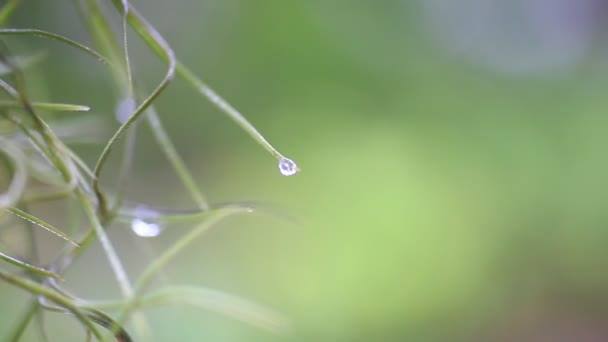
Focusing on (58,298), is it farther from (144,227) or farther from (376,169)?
(376,169)

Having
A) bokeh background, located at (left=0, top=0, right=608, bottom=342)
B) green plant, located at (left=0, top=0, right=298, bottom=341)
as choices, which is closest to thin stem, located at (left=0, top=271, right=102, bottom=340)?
green plant, located at (left=0, top=0, right=298, bottom=341)

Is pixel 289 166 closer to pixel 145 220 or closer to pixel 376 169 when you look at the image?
pixel 145 220

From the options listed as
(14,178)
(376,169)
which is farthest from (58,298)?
(376,169)

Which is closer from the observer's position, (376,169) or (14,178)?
(14,178)

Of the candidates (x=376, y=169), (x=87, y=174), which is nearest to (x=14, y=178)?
(x=87, y=174)

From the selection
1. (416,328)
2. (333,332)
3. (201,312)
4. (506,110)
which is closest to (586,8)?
(506,110)

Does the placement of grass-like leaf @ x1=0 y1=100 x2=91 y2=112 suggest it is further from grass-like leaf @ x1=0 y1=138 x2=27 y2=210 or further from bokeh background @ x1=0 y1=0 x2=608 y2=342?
bokeh background @ x1=0 y1=0 x2=608 y2=342

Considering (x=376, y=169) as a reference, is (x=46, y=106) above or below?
below

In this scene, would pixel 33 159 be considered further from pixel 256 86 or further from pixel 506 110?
pixel 506 110
